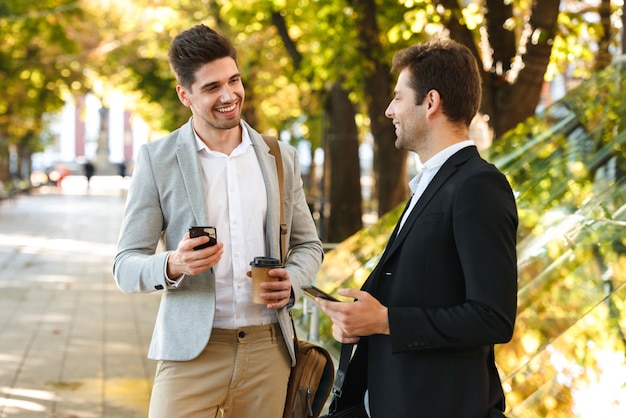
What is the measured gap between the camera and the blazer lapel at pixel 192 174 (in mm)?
3377

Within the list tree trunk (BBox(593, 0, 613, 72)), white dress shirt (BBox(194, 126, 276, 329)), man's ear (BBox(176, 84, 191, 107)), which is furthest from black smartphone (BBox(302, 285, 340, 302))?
tree trunk (BBox(593, 0, 613, 72))

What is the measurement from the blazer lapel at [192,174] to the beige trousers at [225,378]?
41 cm

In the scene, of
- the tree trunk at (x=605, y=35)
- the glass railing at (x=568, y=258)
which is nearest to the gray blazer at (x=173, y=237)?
the glass railing at (x=568, y=258)

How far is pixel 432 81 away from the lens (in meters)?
2.80

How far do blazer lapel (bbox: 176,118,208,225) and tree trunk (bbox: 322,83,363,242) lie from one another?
12.7 metres

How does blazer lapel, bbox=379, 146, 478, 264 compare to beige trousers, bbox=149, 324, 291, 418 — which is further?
beige trousers, bbox=149, 324, 291, 418

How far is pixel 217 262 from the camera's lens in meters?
3.33

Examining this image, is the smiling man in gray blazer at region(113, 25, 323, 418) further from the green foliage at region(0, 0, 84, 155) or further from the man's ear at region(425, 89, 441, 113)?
the green foliage at region(0, 0, 84, 155)

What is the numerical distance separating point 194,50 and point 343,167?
12993mm

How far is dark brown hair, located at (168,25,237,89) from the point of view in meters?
3.40

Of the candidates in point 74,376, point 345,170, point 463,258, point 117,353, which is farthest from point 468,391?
point 345,170

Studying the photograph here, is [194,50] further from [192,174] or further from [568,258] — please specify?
[568,258]

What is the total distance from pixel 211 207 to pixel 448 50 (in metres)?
1.07

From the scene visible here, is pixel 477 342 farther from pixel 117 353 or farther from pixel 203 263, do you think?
pixel 117 353
